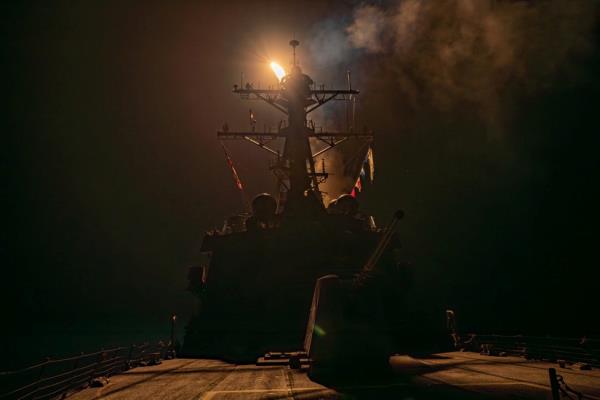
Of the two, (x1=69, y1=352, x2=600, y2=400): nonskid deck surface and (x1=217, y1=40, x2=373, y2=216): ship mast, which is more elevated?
(x1=217, y1=40, x2=373, y2=216): ship mast

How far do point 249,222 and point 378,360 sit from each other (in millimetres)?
12369

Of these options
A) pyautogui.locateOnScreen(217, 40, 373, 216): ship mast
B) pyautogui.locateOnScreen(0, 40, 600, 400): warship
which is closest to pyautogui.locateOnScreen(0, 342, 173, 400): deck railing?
pyautogui.locateOnScreen(0, 40, 600, 400): warship

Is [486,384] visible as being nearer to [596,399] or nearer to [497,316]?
[596,399]

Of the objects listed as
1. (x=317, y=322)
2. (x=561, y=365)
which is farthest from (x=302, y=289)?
(x=561, y=365)

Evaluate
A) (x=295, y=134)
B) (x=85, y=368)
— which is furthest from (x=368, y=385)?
(x=295, y=134)

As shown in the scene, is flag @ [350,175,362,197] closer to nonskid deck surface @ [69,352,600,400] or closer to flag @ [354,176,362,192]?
flag @ [354,176,362,192]

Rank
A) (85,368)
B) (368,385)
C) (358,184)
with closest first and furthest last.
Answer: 1. (368,385)
2. (85,368)
3. (358,184)

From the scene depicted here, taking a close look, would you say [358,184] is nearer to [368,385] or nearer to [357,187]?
[357,187]

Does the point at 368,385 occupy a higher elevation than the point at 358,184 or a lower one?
lower

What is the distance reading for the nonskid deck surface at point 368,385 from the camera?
6.39 m

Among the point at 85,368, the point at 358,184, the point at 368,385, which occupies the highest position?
the point at 358,184

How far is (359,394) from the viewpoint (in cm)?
645

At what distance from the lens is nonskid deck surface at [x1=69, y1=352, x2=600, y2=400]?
6.39 m

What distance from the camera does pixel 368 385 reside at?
7301 mm
